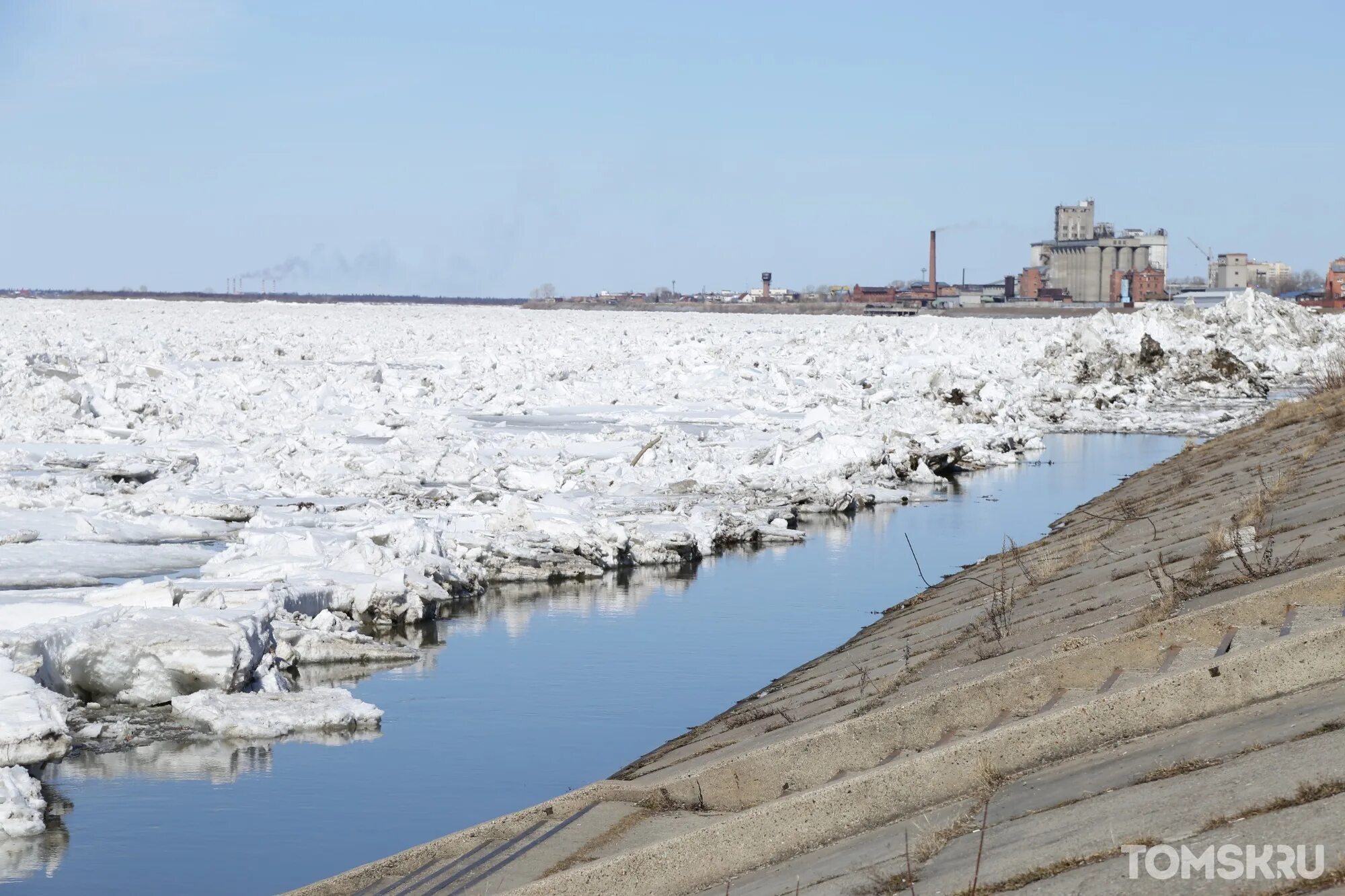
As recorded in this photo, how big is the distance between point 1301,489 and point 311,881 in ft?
22.0

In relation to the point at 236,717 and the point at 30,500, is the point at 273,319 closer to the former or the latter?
the point at 30,500

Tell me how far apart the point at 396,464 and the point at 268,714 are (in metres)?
9.18

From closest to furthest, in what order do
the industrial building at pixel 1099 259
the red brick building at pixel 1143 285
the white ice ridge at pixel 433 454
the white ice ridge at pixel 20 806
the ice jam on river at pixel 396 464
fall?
the white ice ridge at pixel 20 806, the ice jam on river at pixel 396 464, the white ice ridge at pixel 433 454, the red brick building at pixel 1143 285, the industrial building at pixel 1099 259

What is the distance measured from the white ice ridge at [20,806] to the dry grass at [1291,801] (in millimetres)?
5240

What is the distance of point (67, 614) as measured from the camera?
9.12 meters

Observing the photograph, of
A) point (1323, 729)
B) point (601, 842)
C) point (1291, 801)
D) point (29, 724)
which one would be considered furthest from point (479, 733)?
point (1291, 801)

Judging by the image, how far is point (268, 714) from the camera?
325 inches

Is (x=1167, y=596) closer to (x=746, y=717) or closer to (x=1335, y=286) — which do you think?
(x=746, y=717)

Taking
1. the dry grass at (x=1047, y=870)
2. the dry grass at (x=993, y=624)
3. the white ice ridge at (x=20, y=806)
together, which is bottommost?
the white ice ridge at (x=20, y=806)

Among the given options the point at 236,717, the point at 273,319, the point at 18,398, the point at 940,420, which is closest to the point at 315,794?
the point at 236,717

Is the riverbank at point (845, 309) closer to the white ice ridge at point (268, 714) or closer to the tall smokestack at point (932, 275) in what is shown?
the tall smokestack at point (932, 275)

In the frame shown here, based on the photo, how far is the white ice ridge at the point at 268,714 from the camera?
8.17m

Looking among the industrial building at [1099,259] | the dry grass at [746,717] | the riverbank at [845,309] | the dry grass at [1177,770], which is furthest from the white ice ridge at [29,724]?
the industrial building at [1099,259]

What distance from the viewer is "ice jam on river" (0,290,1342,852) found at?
8.58 m
